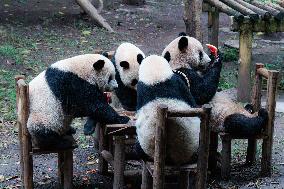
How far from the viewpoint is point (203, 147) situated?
13.9ft

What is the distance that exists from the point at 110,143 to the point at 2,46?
18.2 feet

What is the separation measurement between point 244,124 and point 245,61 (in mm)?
3102

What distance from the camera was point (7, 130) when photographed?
717 centimetres

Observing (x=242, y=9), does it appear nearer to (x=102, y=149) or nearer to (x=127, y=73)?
(x=127, y=73)

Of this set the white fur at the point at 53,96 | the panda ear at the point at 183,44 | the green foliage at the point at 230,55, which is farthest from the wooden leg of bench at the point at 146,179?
the green foliage at the point at 230,55

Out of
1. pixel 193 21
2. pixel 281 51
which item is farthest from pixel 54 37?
pixel 281 51

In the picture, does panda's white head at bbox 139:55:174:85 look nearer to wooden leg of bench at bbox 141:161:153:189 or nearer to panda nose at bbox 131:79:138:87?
wooden leg of bench at bbox 141:161:153:189

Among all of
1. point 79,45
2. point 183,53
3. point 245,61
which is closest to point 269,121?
point 183,53

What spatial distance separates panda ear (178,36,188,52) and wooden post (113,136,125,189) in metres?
1.12

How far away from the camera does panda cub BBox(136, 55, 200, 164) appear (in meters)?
4.42

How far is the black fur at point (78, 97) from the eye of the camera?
15.7 feet

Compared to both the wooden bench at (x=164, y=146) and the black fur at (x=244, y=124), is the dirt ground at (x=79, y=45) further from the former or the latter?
the wooden bench at (x=164, y=146)

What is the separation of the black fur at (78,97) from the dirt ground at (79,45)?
0.94m

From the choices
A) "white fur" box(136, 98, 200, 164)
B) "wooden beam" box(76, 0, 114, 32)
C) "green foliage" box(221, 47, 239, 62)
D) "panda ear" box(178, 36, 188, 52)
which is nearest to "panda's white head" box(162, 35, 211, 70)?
"panda ear" box(178, 36, 188, 52)
